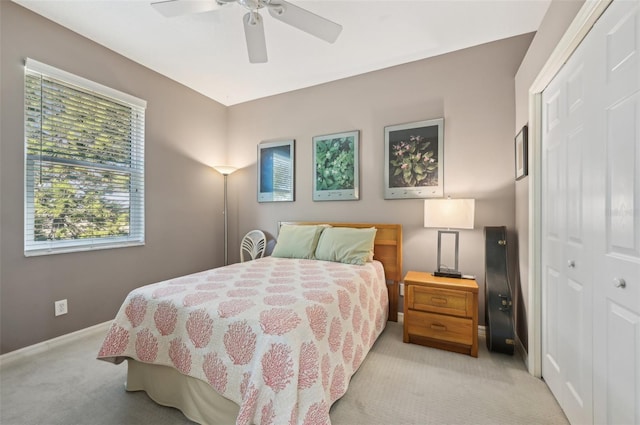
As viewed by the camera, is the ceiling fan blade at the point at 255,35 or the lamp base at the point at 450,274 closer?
the ceiling fan blade at the point at 255,35

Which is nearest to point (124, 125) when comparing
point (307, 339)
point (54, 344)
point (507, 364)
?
point (54, 344)

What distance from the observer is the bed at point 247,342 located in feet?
3.80

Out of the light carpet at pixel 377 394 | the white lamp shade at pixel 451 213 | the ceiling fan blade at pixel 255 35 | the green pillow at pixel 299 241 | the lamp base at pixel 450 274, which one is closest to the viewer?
the light carpet at pixel 377 394

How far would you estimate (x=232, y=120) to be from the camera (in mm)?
4055

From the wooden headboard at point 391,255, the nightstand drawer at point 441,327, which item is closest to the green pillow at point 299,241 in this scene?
the wooden headboard at point 391,255

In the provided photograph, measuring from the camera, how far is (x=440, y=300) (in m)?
2.23

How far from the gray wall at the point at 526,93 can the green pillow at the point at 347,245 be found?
1.24 meters

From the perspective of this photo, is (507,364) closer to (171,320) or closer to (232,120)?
(171,320)

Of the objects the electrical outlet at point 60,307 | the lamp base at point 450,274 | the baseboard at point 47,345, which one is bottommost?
the baseboard at point 47,345

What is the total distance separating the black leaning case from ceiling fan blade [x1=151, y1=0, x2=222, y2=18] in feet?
8.78

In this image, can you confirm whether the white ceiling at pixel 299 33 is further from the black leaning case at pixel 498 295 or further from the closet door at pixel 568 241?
the black leaning case at pixel 498 295

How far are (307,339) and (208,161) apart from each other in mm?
3245

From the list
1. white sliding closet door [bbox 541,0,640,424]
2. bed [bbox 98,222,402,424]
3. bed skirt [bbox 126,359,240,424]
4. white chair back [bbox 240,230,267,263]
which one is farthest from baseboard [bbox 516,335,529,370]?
white chair back [bbox 240,230,267,263]

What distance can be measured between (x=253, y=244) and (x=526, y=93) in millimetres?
3349
